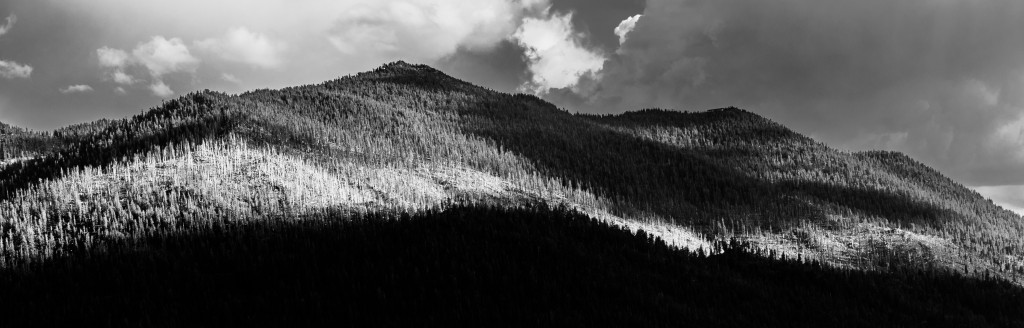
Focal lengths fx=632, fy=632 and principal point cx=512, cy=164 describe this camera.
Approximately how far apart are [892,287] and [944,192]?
30.0m

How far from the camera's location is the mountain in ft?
47.1

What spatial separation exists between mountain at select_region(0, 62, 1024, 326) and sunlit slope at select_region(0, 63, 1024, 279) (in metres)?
0.13

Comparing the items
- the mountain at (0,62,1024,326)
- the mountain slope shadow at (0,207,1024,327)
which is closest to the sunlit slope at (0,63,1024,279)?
the mountain at (0,62,1024,326)

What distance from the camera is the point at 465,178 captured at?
1024 inches

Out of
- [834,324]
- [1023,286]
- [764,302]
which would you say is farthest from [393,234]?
[1023,286]

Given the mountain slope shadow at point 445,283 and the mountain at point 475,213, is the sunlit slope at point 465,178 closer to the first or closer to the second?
the mountain at point 475,213

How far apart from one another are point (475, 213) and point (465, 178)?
7426 mm

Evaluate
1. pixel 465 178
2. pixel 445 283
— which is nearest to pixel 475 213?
pixel 445 283

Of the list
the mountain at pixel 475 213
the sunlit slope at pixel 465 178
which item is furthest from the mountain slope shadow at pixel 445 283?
the sunlit slope at pixel 465 178

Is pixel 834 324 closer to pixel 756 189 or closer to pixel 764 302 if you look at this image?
pixel 764 302

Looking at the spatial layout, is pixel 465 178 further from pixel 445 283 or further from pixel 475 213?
pixel 445 283

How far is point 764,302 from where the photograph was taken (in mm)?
15406

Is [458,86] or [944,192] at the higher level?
[458,86]

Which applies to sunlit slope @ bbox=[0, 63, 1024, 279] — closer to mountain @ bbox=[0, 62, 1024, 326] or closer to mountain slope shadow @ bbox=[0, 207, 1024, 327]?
mountain @ bbox=[0, 62, 1024, 326]
